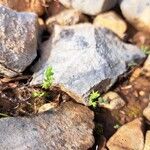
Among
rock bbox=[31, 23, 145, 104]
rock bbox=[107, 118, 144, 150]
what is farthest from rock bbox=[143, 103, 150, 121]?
rock bbox=[31, 23, 145, 104]

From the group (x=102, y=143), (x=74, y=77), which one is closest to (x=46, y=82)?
(x=74, y=77)

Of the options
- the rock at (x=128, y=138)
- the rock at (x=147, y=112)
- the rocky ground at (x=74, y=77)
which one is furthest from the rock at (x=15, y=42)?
the rock at (x=147, y=112)

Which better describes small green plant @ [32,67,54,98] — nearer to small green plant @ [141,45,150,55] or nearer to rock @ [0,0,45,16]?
rock @ [0,0,45,16]

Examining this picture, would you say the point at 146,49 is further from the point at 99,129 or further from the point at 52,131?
the point at 52,131

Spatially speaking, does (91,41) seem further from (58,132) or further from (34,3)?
(58,132)

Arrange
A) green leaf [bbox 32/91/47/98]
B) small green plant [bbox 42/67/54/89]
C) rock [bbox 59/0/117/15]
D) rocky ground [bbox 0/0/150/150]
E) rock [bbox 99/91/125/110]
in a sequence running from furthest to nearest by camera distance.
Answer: rock [bbox 59/0/117/15]
rock [bbox 99/91/125/110]
green leaf [bbox 32/91/47/98]
small green plant [bbox 42/67/54/89]
rocky ground [bbox 0/0/150/150]
